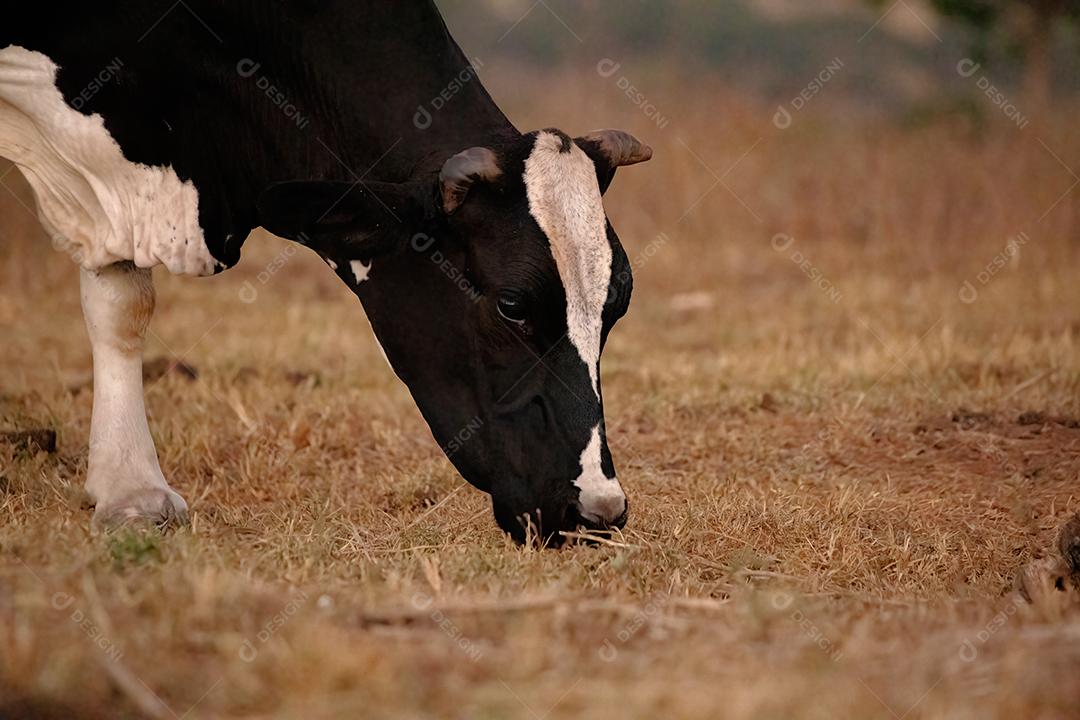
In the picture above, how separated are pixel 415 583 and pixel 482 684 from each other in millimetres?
795

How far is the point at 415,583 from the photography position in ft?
11.3

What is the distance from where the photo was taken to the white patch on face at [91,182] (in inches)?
168

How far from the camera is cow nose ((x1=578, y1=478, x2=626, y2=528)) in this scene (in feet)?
12.5

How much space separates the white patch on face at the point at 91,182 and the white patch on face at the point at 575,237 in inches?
44.3

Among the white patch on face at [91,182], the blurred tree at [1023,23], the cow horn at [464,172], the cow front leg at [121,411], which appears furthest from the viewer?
the blurred tree at [1023,23]

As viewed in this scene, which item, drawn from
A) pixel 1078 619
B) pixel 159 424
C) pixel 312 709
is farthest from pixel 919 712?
pixel 159 424

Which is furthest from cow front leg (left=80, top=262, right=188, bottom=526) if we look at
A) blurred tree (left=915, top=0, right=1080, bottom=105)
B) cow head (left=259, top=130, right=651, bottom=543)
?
blurred tree (left=915, top=0, right=1080, bottom=105)

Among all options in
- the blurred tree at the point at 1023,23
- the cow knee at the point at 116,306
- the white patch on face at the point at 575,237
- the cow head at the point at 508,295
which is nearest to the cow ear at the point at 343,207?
the cow head at the point at 508,295

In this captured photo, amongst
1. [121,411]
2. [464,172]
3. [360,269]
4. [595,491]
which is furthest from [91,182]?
[595,491]

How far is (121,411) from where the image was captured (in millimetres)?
4598

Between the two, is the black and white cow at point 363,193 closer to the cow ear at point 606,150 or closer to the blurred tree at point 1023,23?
the cow ear at point 606,150

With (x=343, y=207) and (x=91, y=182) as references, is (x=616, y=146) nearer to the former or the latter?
(x=343, y=207)

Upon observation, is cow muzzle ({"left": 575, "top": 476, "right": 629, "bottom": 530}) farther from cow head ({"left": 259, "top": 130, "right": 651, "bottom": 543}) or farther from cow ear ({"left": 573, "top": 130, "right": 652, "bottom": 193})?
cow ear ({"left": 573, "top": 130, "right": 652, "bottom": 193})

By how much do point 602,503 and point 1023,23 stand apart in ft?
34.3
